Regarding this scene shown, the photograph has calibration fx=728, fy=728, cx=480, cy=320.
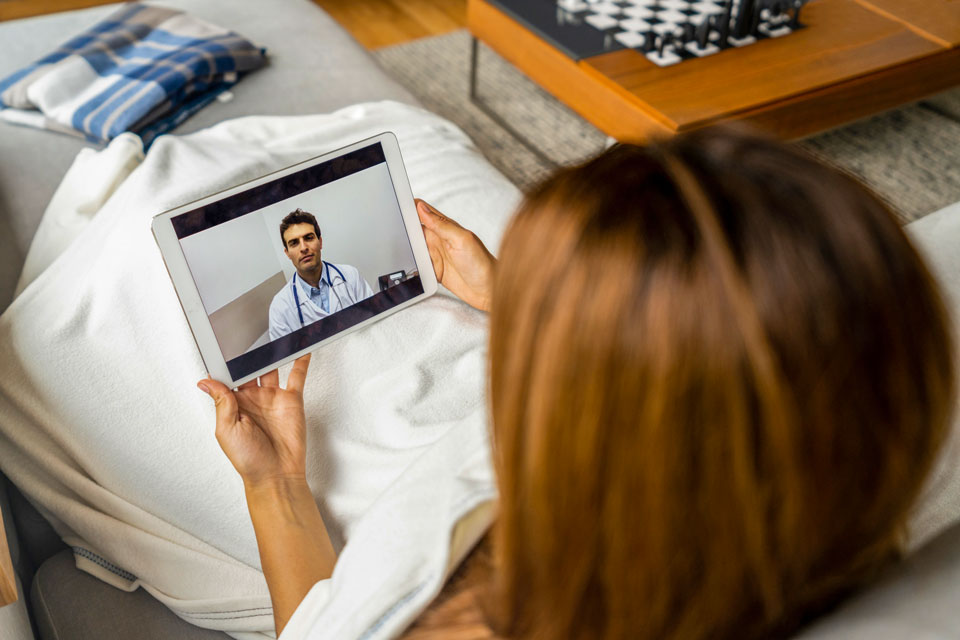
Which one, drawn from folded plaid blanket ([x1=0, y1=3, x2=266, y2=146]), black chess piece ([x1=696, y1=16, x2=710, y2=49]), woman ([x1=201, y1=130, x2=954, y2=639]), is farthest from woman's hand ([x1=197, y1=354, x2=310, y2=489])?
black chess piece ([x1=696, y1=16, x2=710, y2=49])

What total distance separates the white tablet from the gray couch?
30 centimetres

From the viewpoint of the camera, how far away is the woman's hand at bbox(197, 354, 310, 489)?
82cm

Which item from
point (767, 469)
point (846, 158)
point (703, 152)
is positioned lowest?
point (846, 158)

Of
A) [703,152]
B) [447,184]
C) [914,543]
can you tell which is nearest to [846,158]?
[447,184]

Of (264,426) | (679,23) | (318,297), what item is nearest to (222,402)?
(264,426)

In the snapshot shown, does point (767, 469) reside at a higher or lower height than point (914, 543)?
higher

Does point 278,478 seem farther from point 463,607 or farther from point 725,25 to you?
point 725,25

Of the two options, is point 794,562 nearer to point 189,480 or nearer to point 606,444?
point 606,444

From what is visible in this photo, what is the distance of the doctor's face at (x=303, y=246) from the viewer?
874 millimetres

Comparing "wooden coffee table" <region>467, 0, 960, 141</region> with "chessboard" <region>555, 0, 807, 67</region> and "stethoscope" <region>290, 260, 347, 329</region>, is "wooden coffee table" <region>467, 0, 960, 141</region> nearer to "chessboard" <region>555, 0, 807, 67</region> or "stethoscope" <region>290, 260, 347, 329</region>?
"chessboard" <region>555, 0, 807, 67</region>

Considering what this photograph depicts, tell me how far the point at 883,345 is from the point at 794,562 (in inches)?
5.3

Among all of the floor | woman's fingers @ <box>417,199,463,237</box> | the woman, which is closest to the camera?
the woman

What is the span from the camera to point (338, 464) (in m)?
0.87

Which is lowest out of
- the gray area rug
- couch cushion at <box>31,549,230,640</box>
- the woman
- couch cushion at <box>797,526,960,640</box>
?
the gray area rug
